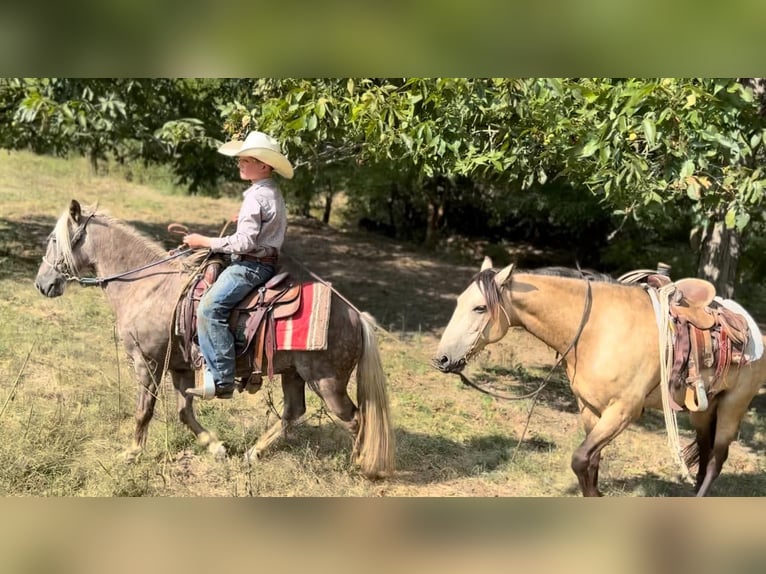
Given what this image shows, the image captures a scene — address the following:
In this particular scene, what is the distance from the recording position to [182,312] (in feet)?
14.7

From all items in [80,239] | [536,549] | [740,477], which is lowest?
[740,477]

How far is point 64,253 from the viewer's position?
15.3 ft

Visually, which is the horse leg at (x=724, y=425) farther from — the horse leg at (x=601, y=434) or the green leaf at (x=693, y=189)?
the green leaf at (x=693, y=189)

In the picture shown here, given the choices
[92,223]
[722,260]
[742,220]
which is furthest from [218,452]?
[722,260]

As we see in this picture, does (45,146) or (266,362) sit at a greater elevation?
(45,146)

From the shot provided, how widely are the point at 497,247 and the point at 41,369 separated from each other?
11953mm

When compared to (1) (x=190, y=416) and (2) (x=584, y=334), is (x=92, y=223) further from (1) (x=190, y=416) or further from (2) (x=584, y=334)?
(2) (x=584, y=334)

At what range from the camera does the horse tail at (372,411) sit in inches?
181

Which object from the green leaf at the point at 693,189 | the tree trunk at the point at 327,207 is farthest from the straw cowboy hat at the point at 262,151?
the tree trunk at the point at 327,207

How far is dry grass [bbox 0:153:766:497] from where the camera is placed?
4613 mm

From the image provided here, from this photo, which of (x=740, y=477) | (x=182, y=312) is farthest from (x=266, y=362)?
(x=740, y=477)

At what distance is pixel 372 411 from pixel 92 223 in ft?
8.32
